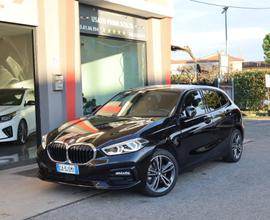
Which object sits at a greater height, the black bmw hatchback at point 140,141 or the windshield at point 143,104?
the windshield at point 143,104

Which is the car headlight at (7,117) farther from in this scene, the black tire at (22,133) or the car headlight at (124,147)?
the car headlight at (124,147)

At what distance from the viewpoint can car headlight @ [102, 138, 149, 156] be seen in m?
5.96

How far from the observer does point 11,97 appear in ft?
36.6

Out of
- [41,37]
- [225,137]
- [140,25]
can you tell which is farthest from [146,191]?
[140,25]

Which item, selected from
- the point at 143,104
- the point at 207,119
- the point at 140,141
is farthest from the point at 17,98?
the point at 140,141

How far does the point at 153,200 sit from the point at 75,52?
17.3ft

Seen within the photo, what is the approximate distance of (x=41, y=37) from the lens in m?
9.59

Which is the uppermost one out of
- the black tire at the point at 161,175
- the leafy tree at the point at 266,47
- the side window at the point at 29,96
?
the leafy tree at the point at 266,47

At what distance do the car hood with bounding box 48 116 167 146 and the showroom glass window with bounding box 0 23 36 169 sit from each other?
110 inches

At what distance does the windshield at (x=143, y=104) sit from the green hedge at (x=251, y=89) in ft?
57.6

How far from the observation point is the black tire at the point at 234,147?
867cm

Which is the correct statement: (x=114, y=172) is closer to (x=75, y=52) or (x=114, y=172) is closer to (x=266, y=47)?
(x=75, y=52)

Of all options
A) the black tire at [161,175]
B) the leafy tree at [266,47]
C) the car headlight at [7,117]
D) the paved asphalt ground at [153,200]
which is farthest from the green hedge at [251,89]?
the leafy tree at [266,47]

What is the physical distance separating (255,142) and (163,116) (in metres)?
5.71
